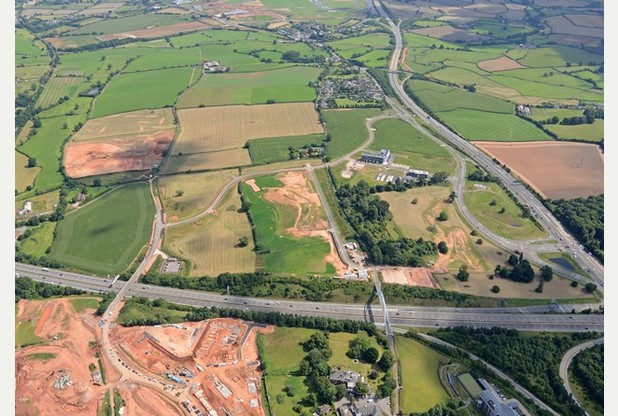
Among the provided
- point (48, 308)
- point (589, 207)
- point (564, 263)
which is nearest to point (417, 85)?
point (589, 207)

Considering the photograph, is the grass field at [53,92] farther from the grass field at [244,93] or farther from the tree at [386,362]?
the tree at [386,362]

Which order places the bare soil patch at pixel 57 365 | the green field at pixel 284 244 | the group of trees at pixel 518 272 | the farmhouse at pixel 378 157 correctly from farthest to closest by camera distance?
the farmhouse at pixel 378 157
the green field at pixel 284 244
the group of trees at pixel 518 272
the bare soil patch at pixel 57 365

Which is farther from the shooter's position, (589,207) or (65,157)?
(65,157)

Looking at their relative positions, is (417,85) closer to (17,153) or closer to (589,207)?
(589,207)

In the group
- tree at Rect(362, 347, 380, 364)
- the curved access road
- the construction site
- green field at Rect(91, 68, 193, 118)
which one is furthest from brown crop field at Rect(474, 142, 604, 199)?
green field at Rect(91, 68, 193, 118)

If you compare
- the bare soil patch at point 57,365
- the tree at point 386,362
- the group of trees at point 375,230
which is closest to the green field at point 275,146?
the group of trees at point 375,230

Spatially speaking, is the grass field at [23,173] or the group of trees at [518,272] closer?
the group of trees at [518,272]

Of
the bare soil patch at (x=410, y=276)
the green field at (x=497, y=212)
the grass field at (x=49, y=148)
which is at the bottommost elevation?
the grass field at (x=49, y=148)
